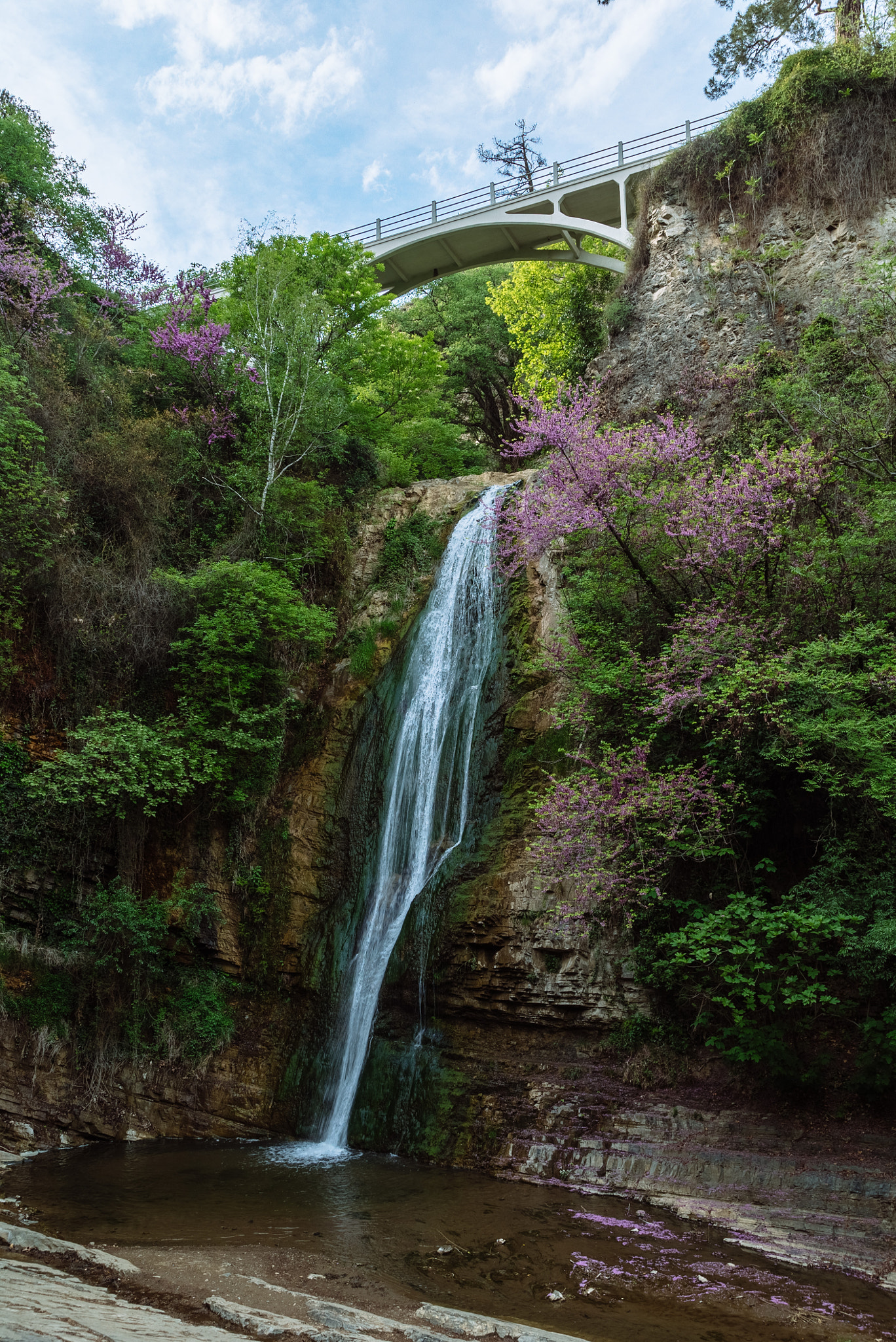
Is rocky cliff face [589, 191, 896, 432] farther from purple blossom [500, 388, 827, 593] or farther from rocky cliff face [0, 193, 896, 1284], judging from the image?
purple blossom [500, 388, 827, 593]

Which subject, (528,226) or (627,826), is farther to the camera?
(528,226)

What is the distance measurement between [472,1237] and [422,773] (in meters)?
6.59

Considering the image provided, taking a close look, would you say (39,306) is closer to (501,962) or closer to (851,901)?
(501,962)

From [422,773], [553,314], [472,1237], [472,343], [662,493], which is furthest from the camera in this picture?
[472,343]

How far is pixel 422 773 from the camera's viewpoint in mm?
12812

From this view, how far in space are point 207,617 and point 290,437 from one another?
467 cm

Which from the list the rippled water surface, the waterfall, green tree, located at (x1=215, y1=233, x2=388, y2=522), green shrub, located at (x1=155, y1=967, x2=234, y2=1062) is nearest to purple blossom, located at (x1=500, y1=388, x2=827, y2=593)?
the waterfall

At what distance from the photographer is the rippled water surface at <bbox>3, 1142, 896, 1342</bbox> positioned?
18.8 ft

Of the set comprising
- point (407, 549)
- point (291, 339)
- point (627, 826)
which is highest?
point (291, 339)

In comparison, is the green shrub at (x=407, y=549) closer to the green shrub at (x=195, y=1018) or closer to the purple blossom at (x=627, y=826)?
the purple blossom at (x=627, y=826)

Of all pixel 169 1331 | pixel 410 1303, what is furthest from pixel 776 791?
pixel 169 1331

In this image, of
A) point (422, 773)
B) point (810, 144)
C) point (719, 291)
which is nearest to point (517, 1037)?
point (422, 773)

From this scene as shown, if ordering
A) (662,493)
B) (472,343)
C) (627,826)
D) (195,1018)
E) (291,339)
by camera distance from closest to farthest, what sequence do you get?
(627,826)
(662,493)
(195,1018)
(291,339)
(472,343)

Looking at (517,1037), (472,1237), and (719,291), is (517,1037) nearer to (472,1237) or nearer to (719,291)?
(472,1237)
